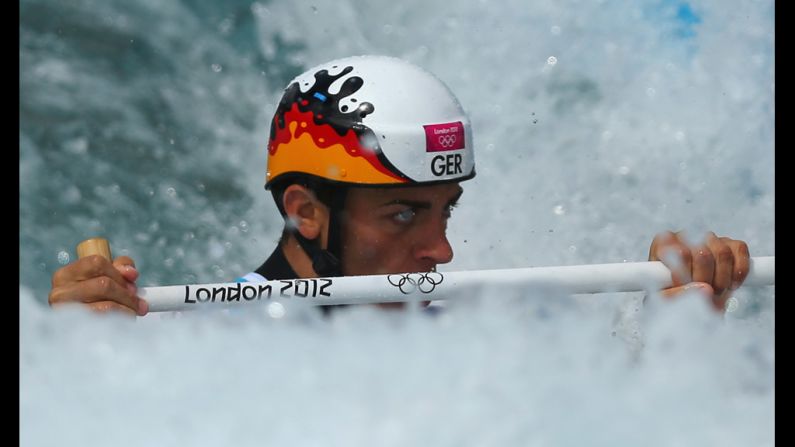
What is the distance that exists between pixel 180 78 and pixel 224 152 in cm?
53

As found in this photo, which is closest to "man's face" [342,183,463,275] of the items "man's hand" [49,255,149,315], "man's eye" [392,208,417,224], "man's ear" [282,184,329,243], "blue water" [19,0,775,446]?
"man's eye" [392,208,417,224]

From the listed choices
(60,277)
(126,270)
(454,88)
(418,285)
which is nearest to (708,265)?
(418,285)

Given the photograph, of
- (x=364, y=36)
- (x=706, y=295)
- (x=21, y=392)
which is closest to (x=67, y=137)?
(x=364, y=36)

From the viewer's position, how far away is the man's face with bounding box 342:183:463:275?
4.06 m

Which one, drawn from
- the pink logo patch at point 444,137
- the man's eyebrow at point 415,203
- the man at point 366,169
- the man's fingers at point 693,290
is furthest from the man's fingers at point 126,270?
the man's fingers at point 693,290

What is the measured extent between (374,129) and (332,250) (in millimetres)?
471

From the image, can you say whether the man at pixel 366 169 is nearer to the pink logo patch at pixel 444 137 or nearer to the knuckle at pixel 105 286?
the pink logo patch at pixel 444 137

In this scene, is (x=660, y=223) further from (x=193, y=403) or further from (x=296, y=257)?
(x=193, y=403)

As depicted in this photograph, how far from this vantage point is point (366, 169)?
4180 mm

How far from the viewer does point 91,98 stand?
7.00 meters

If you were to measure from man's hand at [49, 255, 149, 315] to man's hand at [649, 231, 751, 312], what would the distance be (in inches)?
64.2

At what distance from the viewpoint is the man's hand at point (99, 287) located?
3457mm

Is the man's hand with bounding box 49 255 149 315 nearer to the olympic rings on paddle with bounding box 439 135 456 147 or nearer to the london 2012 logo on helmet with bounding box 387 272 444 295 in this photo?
the london 2012 logo on helmet with bounding box 387 272 444 295

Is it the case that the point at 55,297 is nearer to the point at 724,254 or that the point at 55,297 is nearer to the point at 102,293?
the point at 102,293
